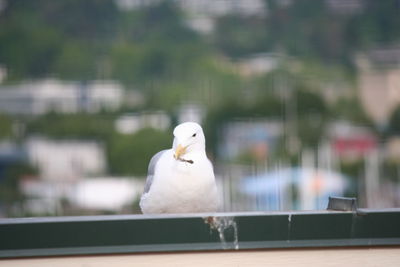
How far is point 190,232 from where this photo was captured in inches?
73.7

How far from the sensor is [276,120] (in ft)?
160

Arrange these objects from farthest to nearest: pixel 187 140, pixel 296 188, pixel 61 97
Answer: pixel 61 97 < pixel 296 188 < pixel 187 140

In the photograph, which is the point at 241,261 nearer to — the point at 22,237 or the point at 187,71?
the point at 22,237

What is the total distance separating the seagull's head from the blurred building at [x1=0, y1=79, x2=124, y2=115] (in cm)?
4809

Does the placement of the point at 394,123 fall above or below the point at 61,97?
below

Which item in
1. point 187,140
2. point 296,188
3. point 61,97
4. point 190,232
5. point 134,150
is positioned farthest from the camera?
point 61,97

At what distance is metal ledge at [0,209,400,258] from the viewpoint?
6.08ft

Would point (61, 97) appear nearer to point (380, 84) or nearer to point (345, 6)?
point (380, 84)

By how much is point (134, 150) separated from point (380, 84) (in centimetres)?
1600

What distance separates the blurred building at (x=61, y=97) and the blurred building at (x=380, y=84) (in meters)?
13.6

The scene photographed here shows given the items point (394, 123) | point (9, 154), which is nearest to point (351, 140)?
point (394, 123)

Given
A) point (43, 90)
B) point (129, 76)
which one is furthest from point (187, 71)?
point (43, 90)

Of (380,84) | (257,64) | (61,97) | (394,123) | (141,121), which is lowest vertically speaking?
(394,123)

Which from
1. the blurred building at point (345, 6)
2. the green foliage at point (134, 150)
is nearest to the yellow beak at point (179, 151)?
the green foliage at point (134, 150)
